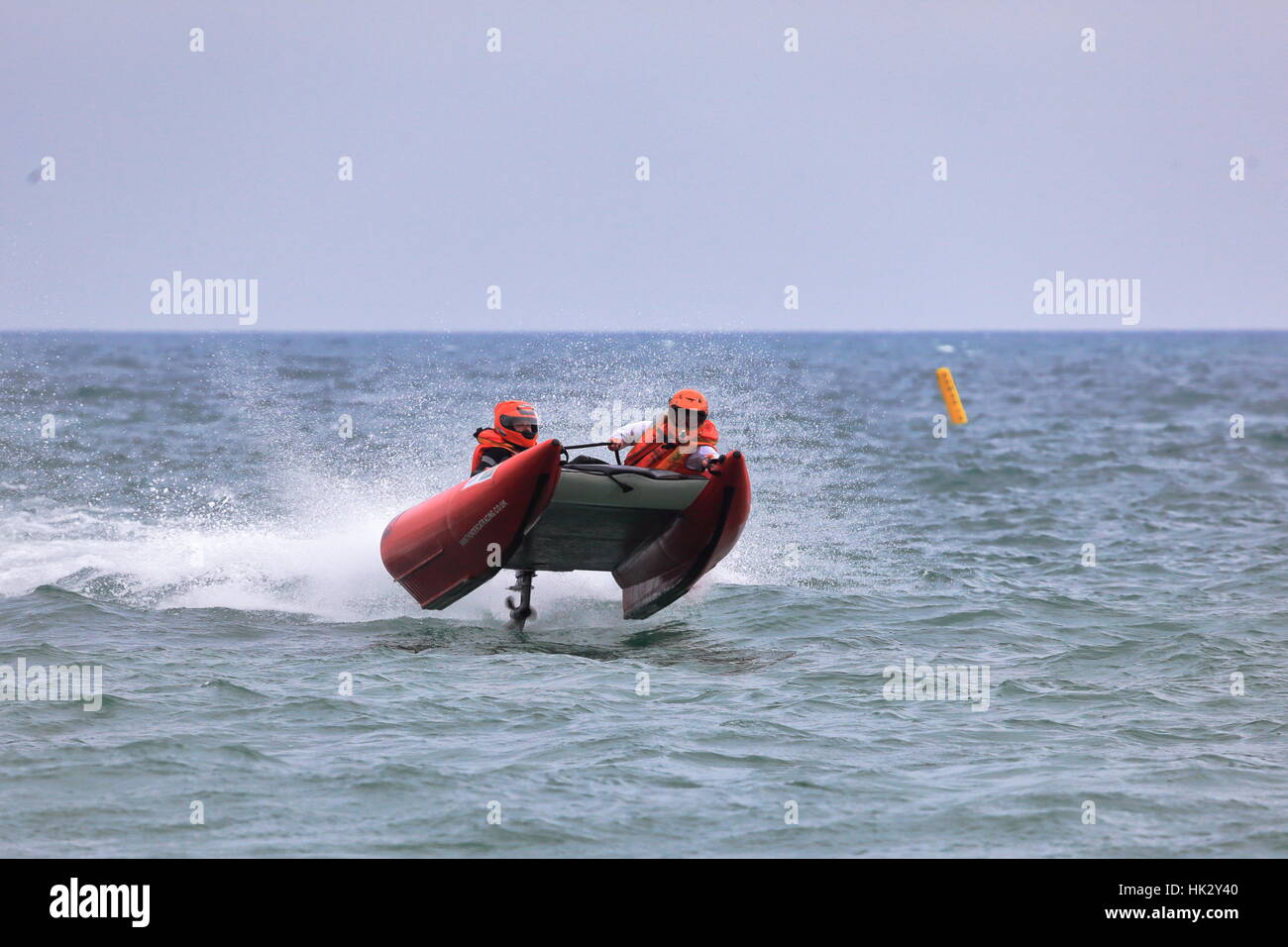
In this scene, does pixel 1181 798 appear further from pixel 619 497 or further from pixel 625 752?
pixel 619 497

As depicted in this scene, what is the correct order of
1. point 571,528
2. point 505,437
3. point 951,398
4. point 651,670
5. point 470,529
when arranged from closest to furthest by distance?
point 651,670 < point 470,529 < point 571,528 < point 505,437 < point 951,398

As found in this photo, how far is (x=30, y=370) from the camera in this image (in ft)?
141

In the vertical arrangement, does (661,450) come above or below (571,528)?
above

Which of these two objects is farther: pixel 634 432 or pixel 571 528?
pixel 634 432

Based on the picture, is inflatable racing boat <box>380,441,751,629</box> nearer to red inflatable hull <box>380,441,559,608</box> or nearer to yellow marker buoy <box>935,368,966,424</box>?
red inflatable hull <box>380,441,559,608</box>

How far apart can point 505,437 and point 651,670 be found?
232 cm

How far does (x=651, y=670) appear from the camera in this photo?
918cm

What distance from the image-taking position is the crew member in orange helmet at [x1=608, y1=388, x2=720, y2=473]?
34.2ft

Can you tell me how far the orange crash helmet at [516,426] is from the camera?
10555 millimetres

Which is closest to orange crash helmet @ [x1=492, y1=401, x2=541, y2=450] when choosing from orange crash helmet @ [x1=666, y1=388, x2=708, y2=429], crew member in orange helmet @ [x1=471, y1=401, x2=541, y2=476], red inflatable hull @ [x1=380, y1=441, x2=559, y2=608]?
crew member in orange helmet @ [x1=471, y1=401, x2=541, y2=476]

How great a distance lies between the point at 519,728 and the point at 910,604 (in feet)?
16.2

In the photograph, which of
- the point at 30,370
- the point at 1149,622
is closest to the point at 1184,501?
the point at 1149,622

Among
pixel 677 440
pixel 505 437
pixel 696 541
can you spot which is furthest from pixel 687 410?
pixel 505 437

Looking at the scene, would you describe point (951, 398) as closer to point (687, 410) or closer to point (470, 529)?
point (687, 410)
